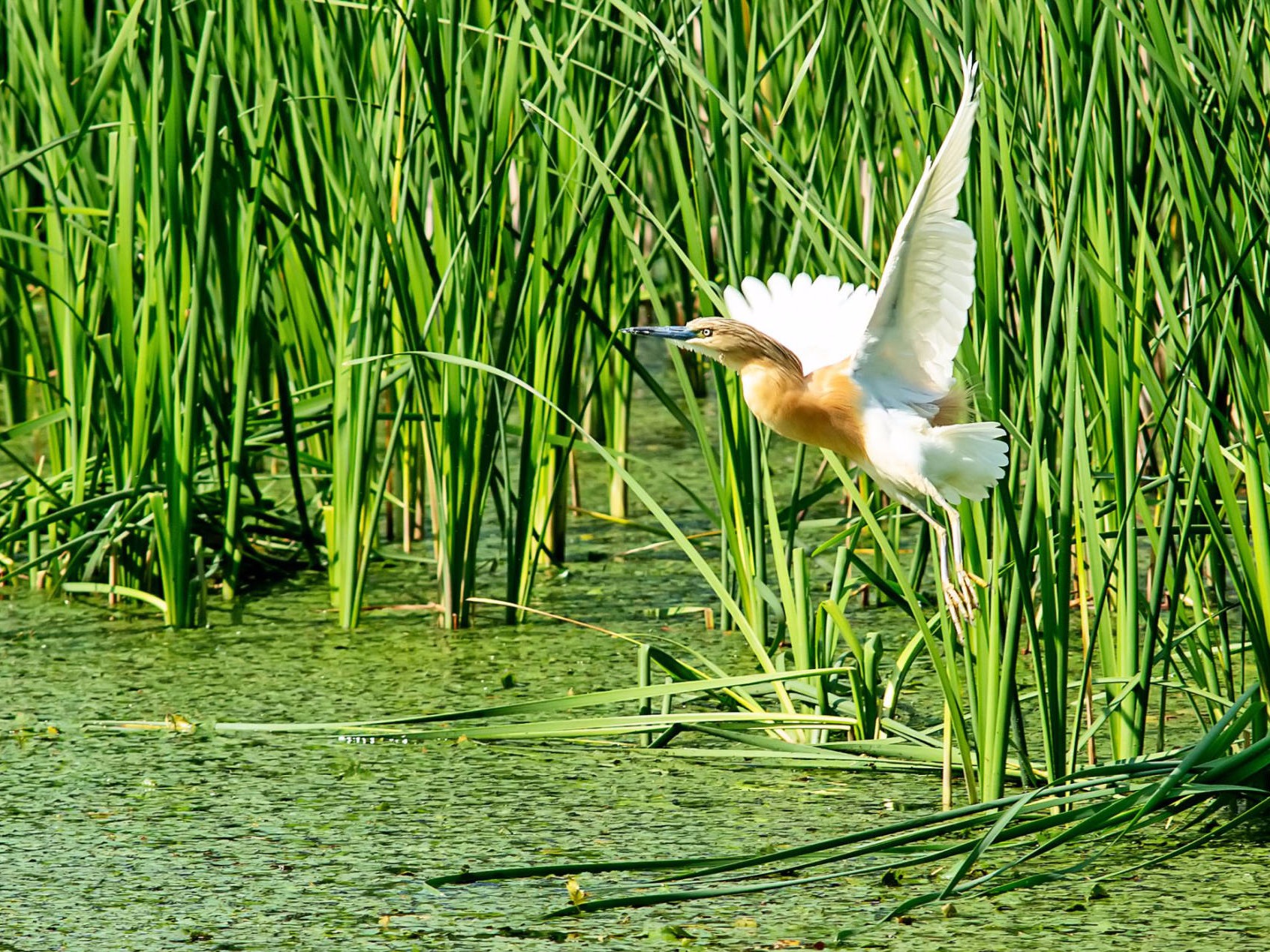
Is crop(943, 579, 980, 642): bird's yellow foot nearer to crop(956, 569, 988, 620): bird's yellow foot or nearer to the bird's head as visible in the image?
crop(956, 569, 988, 620): bird's yellow foot

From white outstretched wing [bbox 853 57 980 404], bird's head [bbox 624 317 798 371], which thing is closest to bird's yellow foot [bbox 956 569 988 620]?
white outstretched wing [bbox 853 57 980 404]

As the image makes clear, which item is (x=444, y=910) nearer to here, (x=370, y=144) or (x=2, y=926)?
(x=2, y=926)

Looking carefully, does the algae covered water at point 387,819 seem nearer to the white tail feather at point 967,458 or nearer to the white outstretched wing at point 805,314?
the white tail feather at point 967,458

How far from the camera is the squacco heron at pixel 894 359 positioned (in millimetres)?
1596

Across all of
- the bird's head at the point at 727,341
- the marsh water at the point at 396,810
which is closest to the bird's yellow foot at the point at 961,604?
the marsh water at the point at 396,810

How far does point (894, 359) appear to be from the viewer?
1832 millimetres

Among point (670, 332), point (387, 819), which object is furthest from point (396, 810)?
point (670, 332)

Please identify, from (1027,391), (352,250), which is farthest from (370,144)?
(1027,391)

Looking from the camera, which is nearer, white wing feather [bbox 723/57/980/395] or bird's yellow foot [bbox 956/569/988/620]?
white wing feather [bbox 723/57/980/395]

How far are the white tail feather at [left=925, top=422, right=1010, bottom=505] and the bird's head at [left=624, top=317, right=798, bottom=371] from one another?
276 mm

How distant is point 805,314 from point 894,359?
18cm

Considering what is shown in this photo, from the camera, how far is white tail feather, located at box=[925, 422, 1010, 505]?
1.63 m

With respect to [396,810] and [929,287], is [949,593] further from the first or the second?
[396,810]

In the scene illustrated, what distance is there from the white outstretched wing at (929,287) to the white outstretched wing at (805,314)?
86 mm
